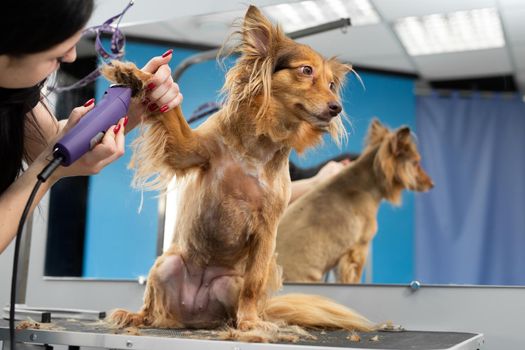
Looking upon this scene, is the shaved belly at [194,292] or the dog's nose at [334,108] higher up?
the dog's nose at [334,108]

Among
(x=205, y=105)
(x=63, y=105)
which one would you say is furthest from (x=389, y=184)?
(x=63, y=105)

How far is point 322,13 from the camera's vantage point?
1.82m

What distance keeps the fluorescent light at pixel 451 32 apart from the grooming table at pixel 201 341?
92 cm

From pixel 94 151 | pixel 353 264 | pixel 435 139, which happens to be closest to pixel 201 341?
pixel 94 151

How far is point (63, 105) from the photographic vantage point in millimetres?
1985

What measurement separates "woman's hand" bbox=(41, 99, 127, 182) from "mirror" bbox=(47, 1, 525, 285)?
910 mm

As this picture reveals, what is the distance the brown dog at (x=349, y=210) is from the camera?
1.75 m

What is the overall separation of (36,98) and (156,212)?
3.23ft

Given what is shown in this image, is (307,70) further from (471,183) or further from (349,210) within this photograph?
(471,183)

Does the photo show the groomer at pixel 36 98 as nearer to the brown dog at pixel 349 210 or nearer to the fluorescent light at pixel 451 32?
the brown dog at pixel 349 210

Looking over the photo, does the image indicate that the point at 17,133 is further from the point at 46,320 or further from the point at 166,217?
the point at 166,217

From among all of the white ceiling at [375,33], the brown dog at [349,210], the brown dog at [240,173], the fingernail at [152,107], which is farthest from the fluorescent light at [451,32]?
the fingernail at [152,107]

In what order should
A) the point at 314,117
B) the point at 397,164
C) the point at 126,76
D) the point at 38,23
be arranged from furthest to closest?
the point at 397,164
the point at 314,117
the point at 126,76
the point at 38,23

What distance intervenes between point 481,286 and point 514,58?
28.6 inches
